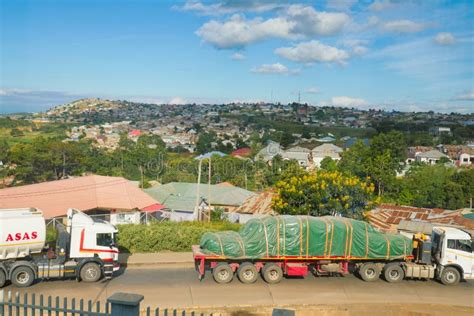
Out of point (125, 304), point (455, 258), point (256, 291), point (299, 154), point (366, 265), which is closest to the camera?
point (125, 304)

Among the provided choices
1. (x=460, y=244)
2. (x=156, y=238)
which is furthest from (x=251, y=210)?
(x=460, y=244)

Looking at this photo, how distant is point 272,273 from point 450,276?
20.5ft

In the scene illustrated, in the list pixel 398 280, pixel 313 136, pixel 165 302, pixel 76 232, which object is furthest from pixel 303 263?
pixel 313 136

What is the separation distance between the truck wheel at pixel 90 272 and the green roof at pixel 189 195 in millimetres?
25445

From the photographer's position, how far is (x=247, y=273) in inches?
637

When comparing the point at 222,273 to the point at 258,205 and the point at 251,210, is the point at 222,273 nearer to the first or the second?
the point at 251,210

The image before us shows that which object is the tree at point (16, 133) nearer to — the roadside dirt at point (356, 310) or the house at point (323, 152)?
the house at point (323, 152)

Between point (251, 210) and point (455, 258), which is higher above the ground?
point (455, 258)

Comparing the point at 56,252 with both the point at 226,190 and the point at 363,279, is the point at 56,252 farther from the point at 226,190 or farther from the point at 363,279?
the point at 226,190

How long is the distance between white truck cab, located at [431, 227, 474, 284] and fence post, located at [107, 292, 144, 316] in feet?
46.1

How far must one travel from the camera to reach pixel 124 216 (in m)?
32.1

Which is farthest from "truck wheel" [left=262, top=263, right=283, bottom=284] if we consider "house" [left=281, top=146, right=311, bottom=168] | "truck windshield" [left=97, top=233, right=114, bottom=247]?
"house" [left=281, top=146, right=311, bottom=168]

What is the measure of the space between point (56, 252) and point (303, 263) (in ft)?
26.4

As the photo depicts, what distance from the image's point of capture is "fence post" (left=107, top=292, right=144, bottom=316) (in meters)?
5.53
